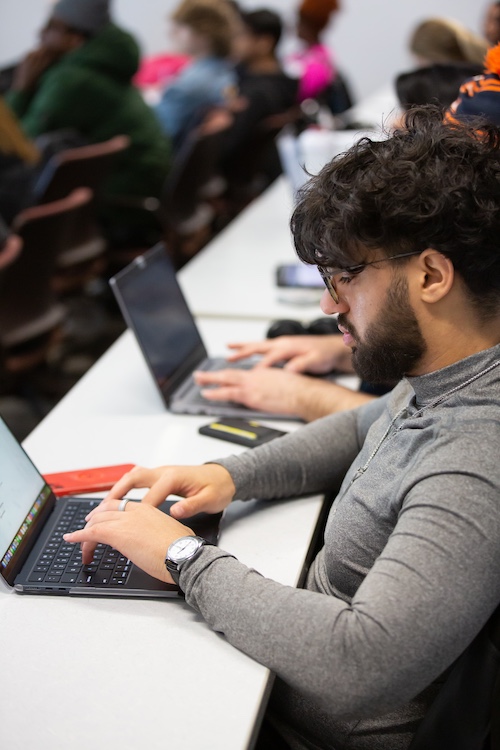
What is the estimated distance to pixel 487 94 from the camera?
158 cm

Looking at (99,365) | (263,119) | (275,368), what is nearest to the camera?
(275,368)

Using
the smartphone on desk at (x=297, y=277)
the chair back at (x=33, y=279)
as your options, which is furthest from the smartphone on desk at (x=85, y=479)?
the chair back at (x=33, y=279)

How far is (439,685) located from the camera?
1002mm

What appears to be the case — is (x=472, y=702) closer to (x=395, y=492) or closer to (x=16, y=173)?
(x=395, y=492)

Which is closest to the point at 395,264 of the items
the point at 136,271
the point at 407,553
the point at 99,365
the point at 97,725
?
the point at 407,553

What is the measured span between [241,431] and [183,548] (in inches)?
19.6

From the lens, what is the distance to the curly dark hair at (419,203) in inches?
36.0

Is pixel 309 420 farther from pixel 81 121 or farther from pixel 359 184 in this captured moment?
pixel 81 121

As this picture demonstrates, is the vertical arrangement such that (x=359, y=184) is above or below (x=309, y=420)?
above

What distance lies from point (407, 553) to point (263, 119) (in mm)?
4153

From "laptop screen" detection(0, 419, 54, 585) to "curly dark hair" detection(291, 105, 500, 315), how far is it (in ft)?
1.68

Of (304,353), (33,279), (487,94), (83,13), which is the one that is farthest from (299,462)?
(83,13)

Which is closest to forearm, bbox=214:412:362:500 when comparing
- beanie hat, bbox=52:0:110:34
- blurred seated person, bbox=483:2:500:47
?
blurred seated person, bbox=483:2:500:47

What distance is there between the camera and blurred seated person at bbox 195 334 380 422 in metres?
1.54
